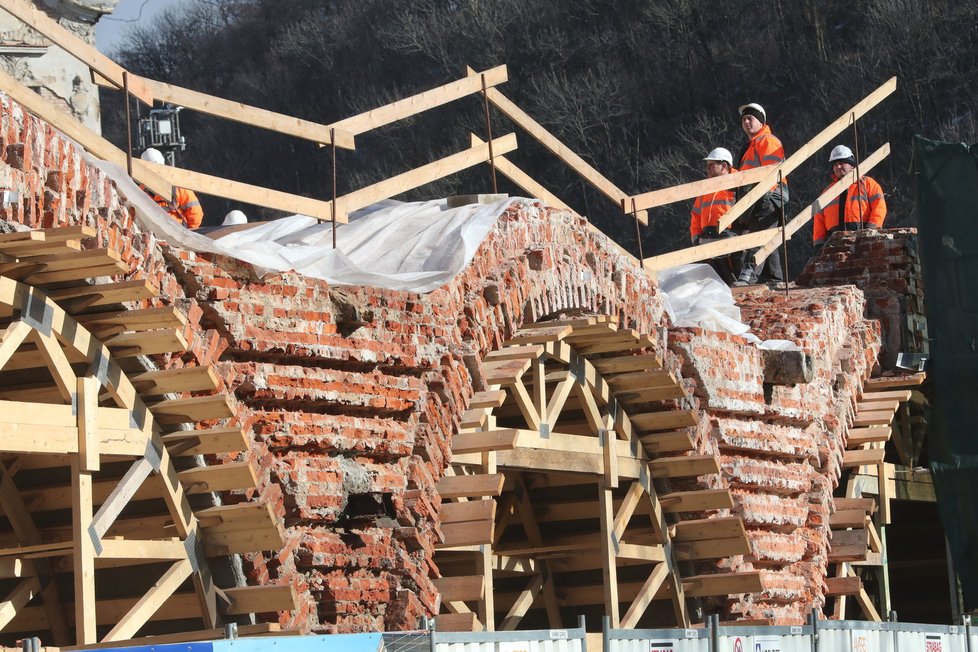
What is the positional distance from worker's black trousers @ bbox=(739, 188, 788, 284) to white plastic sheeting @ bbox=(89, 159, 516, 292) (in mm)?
5121

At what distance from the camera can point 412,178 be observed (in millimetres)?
10406

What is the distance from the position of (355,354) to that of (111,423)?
5.30 ft

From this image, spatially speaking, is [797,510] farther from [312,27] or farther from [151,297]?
[312,27]

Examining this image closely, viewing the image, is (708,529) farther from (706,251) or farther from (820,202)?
(820,202)

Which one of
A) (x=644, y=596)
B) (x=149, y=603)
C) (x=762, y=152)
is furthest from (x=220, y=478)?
(x=762, y=152)

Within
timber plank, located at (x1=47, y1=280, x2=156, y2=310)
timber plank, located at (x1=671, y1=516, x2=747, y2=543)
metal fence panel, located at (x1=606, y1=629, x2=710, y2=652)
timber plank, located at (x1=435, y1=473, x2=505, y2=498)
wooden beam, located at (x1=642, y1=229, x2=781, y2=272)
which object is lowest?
metal fence panel, located at (x1=606, y1=629, x2=710, y2=652)

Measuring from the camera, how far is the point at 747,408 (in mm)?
12609

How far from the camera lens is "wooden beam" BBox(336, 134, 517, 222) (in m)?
9.73

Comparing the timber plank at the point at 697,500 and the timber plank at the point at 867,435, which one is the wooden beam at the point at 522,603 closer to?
the timber plank at the point at 697,500

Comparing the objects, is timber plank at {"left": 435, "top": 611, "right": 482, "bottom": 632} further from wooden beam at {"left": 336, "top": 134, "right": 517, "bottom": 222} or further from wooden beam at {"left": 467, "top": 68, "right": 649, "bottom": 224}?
wooden beam at {"left": 467, "top": 68, "right": 649, "bottom": 224}

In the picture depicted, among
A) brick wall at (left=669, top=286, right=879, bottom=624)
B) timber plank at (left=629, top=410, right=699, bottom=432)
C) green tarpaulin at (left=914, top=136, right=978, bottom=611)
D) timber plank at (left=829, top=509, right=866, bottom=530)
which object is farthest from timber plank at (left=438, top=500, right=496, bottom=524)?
green tarpaulin at (left=914, top=136, right=978, bottom=611)

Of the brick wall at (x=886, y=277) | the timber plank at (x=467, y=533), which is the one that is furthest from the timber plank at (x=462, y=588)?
Result: the brick wall at (x=886, y=277)

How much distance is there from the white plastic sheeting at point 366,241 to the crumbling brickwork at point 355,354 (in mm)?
98

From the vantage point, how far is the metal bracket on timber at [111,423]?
727cm
